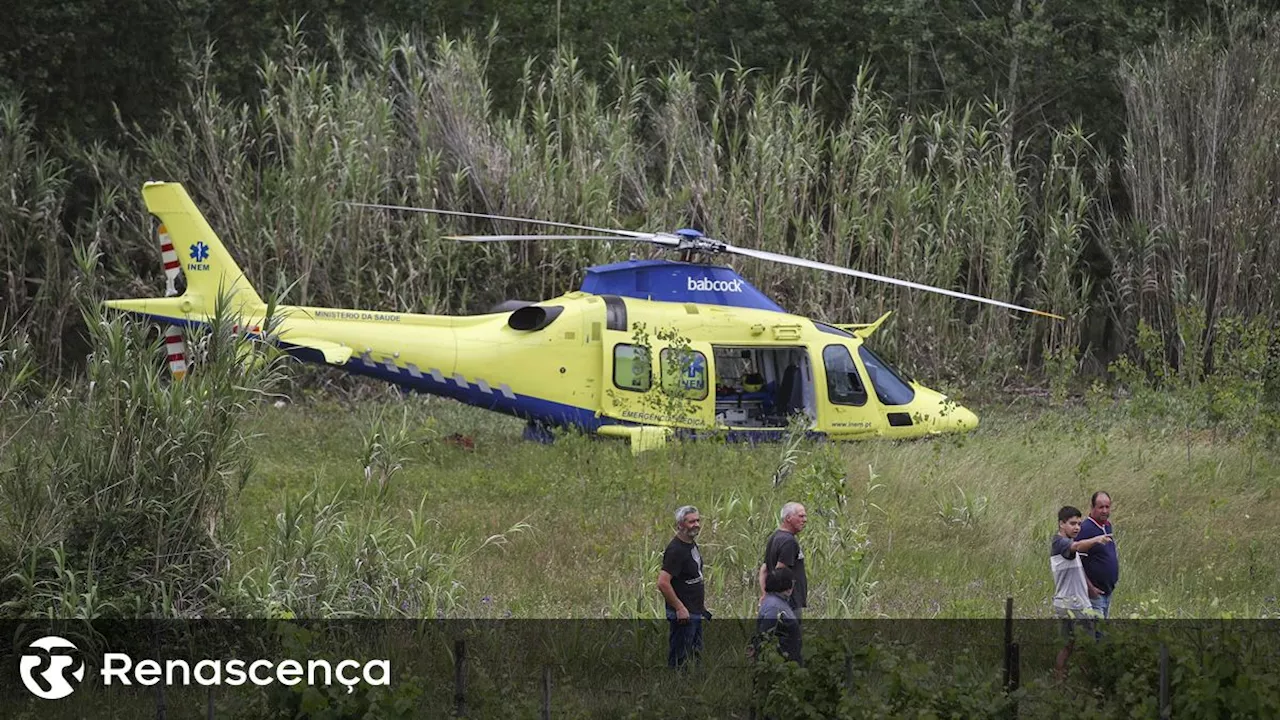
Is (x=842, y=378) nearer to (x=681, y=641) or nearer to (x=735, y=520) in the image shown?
(x=735, y=520)

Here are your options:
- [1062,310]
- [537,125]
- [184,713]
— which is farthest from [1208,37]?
[184,713]

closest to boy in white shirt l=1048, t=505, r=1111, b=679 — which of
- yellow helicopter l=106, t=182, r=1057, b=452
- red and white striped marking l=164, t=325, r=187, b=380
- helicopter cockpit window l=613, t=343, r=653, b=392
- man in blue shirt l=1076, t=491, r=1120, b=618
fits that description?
man in blue shirt l=1076, t=491, r=1120, b=618

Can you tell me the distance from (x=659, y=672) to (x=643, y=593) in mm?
1085

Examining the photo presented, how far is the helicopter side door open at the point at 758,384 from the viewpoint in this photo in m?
16.2

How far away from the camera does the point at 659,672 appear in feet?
31.4

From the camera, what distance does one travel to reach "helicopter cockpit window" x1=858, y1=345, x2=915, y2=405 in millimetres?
16391

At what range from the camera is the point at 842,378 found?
16156mm

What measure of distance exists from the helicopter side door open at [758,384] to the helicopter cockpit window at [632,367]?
0.73m

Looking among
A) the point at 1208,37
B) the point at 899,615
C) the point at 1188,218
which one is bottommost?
the point at 899,615

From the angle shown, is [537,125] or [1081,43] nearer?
[537,125]

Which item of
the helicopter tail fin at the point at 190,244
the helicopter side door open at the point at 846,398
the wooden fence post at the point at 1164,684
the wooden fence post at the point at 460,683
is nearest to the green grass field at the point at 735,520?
the helicopter side door open at the point at 846,398

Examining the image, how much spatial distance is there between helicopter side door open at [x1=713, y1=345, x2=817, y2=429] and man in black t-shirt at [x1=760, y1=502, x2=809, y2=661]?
6.88m

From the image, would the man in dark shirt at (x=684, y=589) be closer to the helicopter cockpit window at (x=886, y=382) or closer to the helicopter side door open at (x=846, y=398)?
the helicopter side door open at (x=846, y=398)

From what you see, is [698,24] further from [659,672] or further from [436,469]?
[659,672]
